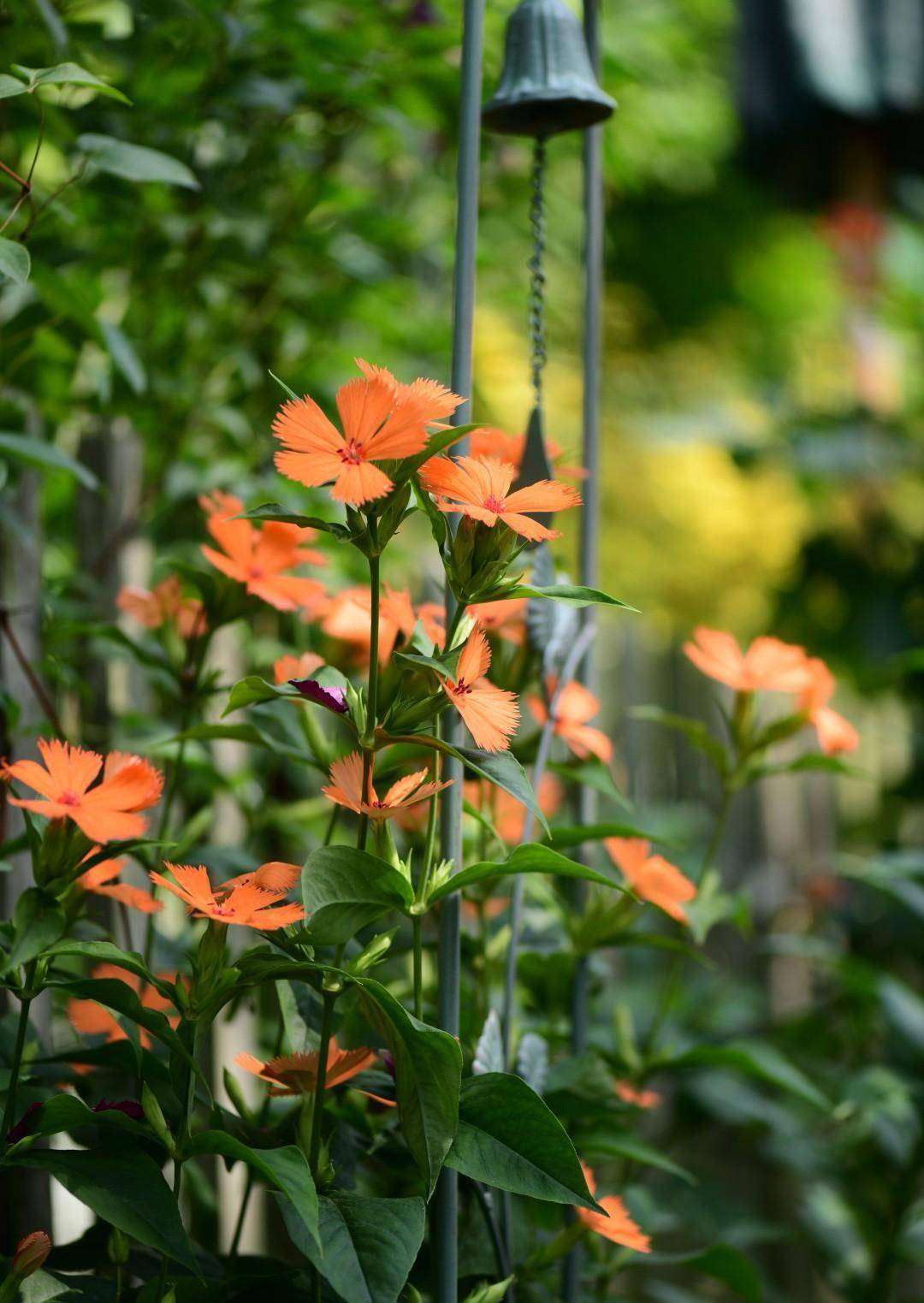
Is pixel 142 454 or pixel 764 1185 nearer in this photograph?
pixel 142 454

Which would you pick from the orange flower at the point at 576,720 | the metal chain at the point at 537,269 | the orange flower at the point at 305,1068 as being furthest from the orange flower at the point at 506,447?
the orange flower at the point at 305,1068

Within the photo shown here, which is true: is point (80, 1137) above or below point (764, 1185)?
above

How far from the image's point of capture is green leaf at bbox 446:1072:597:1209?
1.85ft

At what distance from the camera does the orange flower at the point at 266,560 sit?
704 mm

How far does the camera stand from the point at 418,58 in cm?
104

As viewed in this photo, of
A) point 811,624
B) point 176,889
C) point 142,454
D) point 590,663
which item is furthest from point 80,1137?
point 811,624

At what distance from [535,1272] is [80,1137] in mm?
273

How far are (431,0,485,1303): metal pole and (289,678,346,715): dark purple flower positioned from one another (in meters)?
0.07

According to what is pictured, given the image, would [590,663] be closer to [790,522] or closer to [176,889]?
[176,889]

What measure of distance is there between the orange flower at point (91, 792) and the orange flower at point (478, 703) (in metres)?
0.14

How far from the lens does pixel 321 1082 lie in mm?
579

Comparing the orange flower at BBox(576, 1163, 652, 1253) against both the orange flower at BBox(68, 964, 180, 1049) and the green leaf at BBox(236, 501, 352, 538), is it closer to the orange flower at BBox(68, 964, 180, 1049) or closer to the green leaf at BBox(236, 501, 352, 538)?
the orange flower at BBox(68, 964, 180, 1049)

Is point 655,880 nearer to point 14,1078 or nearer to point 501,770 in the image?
point 501,770

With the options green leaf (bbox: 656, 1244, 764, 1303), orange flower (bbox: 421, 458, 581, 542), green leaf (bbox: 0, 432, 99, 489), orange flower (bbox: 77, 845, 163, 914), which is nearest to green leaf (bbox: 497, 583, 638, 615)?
orange flower (bbox: 421, 458, 581, 542)
